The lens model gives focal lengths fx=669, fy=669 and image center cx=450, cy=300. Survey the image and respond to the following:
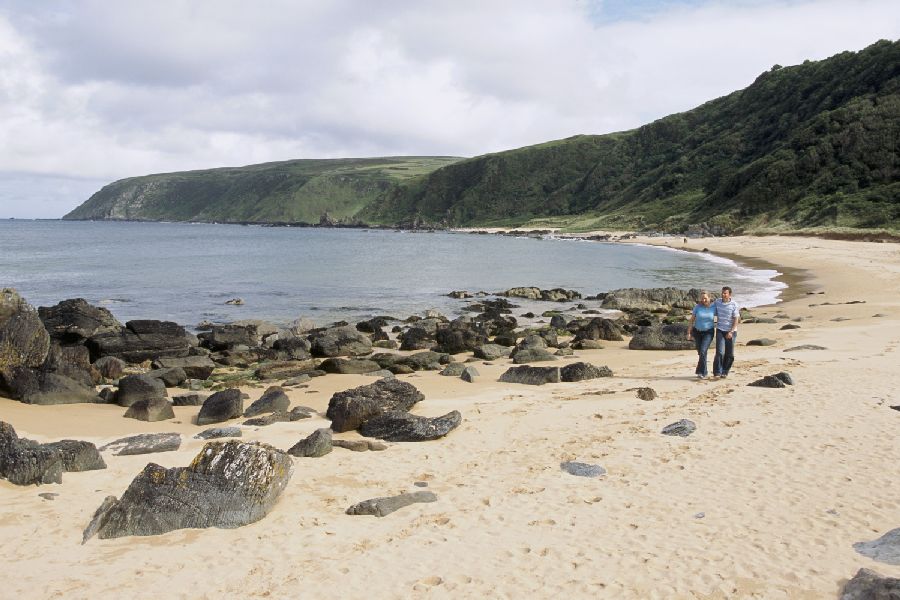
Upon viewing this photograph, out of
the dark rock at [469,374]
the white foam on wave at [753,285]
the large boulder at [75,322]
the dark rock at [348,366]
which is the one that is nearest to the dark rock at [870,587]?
the dark rock at [469,374]

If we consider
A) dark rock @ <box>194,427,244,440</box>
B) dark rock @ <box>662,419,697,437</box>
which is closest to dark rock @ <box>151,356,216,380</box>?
dark rock @ <box>194,427,244,440</box>

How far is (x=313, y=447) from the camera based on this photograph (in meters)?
9.93

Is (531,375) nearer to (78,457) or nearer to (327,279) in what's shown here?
(78,457)

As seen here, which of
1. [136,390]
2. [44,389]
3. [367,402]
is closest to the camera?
[367,402]

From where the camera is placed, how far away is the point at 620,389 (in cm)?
1397

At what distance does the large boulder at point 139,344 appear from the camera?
20.3 metres

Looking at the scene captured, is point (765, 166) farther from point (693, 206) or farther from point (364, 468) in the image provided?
point (364, 468)

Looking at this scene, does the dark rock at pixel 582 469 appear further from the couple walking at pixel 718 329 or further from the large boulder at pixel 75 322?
the large boulder at pixel 75 322

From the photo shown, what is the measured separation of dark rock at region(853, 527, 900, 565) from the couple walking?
8.25 m

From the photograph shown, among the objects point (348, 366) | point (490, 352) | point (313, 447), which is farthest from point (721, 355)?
point (348, 366)

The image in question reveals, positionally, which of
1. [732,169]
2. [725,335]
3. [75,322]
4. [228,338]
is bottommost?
[228,338]

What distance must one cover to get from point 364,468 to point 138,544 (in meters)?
3.21

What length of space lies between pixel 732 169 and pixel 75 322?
390 feet

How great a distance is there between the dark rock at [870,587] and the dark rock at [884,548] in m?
0.53
